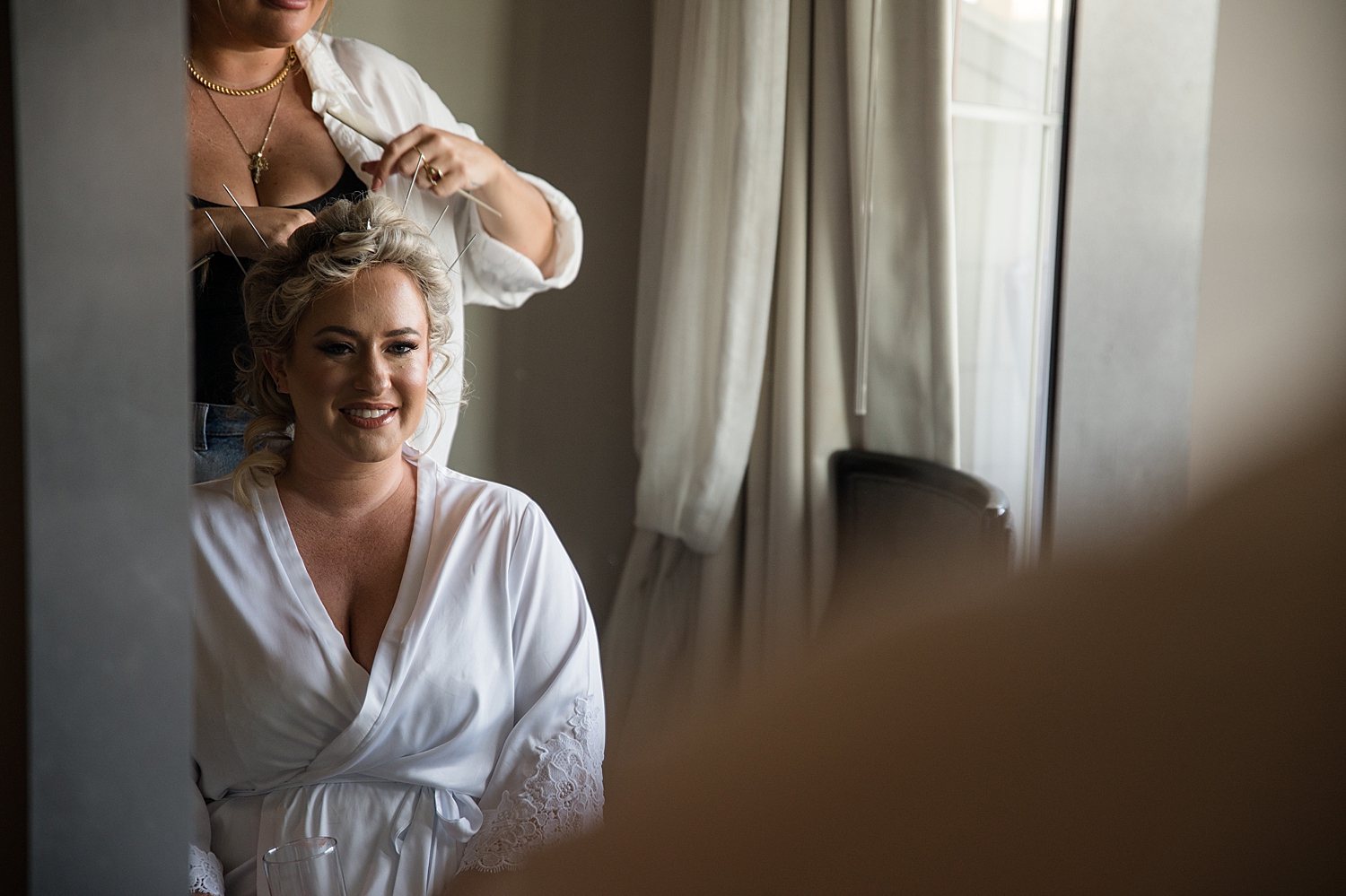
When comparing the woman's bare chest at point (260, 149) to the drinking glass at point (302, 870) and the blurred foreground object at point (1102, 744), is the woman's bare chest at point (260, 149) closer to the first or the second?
the drinking glass at point (302, 870)

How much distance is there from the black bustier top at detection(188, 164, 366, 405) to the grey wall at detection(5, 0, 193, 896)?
0.98ft

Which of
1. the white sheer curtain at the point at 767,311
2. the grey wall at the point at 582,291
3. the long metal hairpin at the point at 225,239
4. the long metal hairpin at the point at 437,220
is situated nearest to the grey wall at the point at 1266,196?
the white sheer curtain at the point at 767,311

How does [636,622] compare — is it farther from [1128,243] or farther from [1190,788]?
[1190,788]

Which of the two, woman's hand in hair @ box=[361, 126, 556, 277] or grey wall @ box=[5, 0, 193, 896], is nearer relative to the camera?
grey wall @ box=[5, 0, 193, 896]

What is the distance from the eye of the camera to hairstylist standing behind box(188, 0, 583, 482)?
1.99 ft

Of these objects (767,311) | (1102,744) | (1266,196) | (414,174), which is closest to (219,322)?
(414,174)

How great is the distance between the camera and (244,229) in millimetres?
598

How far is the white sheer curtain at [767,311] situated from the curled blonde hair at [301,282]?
0.29 m

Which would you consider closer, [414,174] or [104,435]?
[104,435]

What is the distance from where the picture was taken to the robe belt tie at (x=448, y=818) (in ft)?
1.98

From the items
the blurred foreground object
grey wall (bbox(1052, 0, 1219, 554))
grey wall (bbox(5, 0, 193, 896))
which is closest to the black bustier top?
grey wall (bbox(5, 0, 193, 896))

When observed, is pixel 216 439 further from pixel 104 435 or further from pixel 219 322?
pixel 104 435

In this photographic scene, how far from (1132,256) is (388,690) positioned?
1.82 ft

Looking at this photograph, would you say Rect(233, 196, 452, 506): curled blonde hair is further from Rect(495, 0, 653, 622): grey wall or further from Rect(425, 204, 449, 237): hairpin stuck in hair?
Rect(495, 0, 653, 622): grey wall
